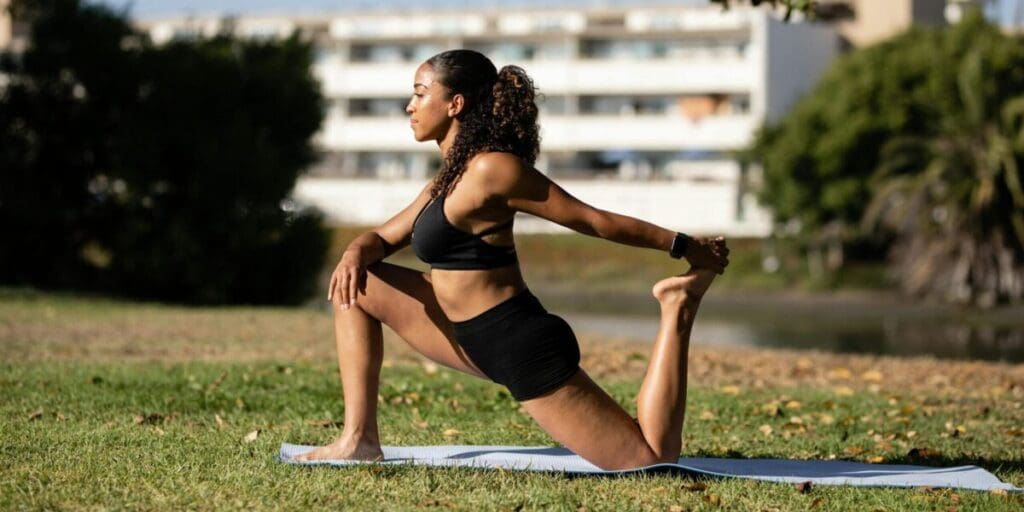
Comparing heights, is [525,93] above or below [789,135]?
above

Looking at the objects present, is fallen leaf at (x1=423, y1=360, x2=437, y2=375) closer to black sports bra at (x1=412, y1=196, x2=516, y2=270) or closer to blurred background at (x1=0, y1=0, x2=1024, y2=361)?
blurred background at (x1=0, y1=0, x2=1024, y2=361)

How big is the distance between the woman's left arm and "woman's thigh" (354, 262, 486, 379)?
25.7 inches

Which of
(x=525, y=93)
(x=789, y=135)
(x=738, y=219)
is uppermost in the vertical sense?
(x=525, y=93)

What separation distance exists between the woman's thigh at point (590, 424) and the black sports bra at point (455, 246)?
2.05 feet

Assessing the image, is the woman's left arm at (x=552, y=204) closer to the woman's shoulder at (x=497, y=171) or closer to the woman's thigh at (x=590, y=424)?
the woman's shoulder at (x=497, y=171)

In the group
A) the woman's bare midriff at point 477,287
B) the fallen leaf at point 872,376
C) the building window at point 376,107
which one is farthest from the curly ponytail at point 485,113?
the building window at point 376,107

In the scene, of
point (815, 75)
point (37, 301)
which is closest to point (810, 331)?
point (37, 301)

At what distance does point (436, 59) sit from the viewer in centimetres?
694

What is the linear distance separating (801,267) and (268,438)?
158ft

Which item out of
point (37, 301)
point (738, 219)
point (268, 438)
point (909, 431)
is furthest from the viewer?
point (738, 219)

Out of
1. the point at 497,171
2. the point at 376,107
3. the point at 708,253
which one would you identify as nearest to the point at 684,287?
the point at 708,253

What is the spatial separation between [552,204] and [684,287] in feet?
2.35

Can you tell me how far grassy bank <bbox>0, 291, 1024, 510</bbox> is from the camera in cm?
662

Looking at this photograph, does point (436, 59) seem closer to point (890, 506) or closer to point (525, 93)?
point (525, 93)
